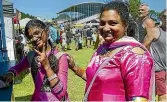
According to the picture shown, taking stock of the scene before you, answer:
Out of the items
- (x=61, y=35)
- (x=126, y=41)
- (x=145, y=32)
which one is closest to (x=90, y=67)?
(x=126, y=41)

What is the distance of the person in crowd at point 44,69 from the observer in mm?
2309

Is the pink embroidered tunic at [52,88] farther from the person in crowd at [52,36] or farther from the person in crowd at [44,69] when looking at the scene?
the person in crowd at [52,36]

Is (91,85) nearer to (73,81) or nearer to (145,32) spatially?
(145,32)

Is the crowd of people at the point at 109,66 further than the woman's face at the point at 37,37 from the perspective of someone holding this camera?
No

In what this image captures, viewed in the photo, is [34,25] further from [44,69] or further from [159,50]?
[159,50]

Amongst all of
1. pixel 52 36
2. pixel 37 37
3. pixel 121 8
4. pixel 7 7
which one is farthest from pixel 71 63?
pixel 52 36

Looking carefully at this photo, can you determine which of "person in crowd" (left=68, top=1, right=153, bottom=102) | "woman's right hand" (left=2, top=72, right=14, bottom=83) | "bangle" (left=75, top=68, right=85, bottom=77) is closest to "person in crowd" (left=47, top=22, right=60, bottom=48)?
"bangle" (left=75, top=68, right=85, bottom=77)

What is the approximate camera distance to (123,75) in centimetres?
175

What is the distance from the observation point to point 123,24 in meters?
1.88

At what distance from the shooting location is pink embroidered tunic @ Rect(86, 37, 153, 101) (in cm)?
167

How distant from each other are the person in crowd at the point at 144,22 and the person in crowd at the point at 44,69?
7.41 feet

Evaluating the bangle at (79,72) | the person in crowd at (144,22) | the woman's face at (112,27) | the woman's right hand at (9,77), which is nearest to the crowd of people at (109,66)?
the woman's face at (112,27)

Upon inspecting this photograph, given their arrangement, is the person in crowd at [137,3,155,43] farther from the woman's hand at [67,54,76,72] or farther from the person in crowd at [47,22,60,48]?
the woman's hand at [67,54,76,72]

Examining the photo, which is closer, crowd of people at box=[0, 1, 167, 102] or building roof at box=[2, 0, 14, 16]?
crowd of people at box=[0, 1, 167, 102]
